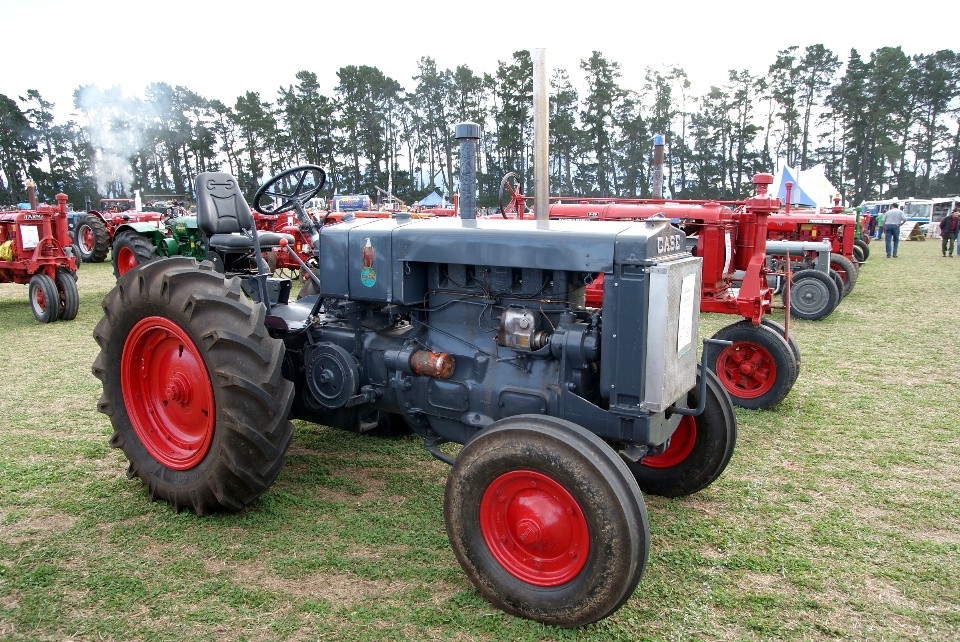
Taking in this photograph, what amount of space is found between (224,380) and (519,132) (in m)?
37.2

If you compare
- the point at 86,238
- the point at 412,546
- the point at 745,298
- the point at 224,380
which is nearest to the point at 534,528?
the point at 412,546

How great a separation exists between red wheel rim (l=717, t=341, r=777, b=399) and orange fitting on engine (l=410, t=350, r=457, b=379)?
2.53m

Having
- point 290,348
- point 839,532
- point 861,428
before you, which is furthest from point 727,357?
point 290,348

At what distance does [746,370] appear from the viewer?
14.9ft

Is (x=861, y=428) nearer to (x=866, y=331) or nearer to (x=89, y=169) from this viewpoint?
(x=866, y=331)

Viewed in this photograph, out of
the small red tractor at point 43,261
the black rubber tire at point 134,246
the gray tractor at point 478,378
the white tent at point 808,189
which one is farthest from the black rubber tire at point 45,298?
the white tent at point 808,189

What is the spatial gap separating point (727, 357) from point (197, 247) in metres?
8.61

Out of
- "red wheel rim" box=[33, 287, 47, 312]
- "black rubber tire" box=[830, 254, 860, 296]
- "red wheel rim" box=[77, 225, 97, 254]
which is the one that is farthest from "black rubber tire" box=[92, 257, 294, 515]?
"red wheel rim" box=[77, 225, 97, 254]

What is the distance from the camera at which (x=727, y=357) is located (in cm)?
460

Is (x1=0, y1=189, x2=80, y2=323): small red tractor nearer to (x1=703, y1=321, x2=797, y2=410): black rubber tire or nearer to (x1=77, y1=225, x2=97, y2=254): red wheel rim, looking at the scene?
(x1=77, y1=225, x2=97, y2=254): red wheel rim

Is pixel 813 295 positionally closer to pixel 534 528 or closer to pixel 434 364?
pixel 434 364

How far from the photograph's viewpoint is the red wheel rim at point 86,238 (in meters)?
14.8

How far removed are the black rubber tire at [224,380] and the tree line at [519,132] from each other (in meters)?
35.7

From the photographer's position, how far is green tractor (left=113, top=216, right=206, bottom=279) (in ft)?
32.9
